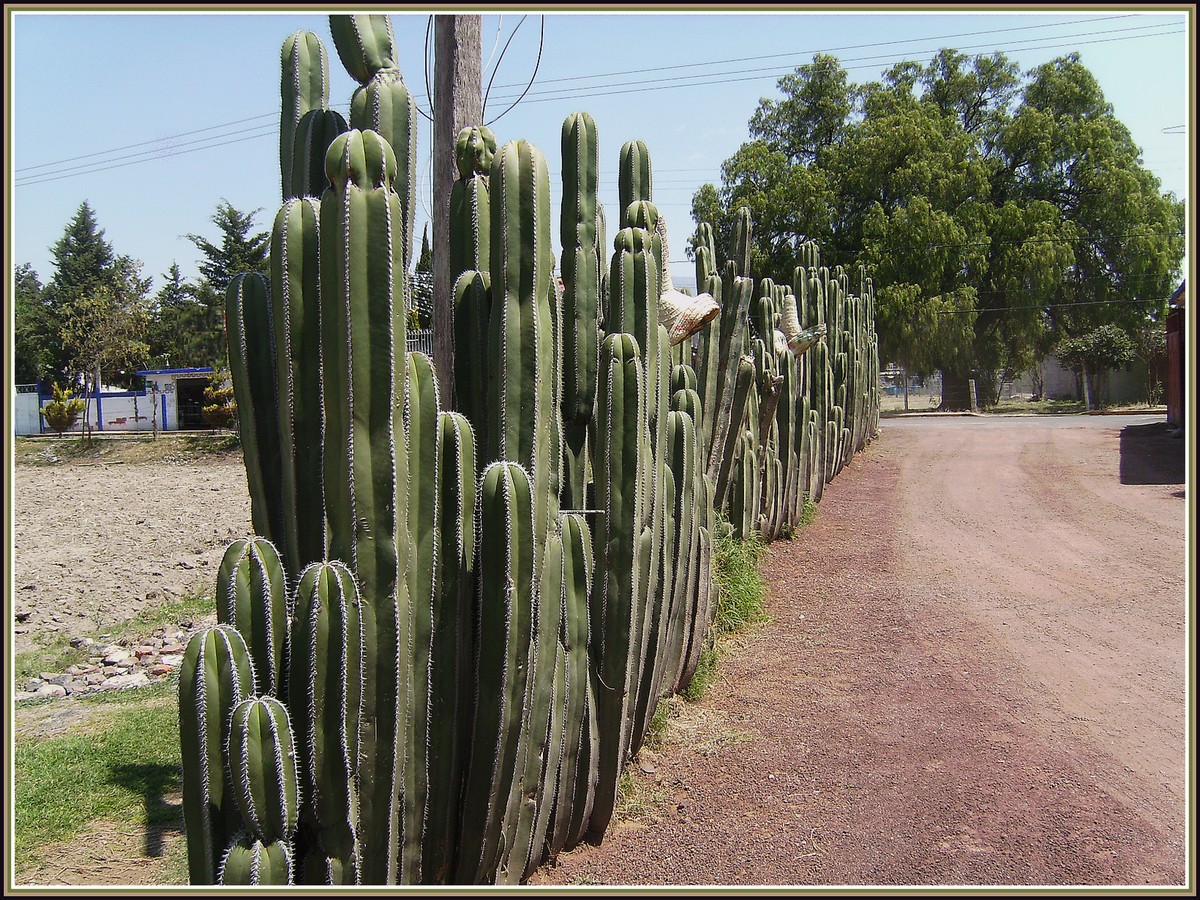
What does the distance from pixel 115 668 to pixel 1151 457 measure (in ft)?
43.5

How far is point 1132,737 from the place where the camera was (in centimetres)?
462

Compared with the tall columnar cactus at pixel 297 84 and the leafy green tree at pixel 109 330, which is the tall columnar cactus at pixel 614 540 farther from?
the leafy green tree at pixel 109 330

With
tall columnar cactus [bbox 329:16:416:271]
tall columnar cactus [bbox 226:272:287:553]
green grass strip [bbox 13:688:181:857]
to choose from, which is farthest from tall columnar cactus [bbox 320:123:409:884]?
green grass strip [bbox 13:688:181:857]

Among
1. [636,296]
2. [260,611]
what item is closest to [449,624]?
[260,611]

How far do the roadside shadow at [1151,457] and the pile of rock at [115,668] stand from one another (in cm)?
1067

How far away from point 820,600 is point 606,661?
376 cm

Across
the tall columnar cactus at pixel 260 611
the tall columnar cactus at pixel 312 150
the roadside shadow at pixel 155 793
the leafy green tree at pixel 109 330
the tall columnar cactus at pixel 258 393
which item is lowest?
the roadside shadow at pixel 155 793

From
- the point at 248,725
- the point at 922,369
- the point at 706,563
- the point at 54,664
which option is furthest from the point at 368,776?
the point at 922,369

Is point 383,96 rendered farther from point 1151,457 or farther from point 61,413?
point 61,413

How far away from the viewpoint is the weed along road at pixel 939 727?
3.71 metres

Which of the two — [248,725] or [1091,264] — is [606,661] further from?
[1091,264]

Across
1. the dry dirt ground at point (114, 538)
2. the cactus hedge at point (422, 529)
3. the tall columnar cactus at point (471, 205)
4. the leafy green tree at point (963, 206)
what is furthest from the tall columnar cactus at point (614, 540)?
the leafy green tree at point (963, 206)

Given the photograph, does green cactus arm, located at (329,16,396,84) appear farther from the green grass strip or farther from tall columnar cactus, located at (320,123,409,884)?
the green grass strip

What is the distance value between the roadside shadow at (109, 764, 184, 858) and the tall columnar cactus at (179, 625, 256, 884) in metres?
1.89
